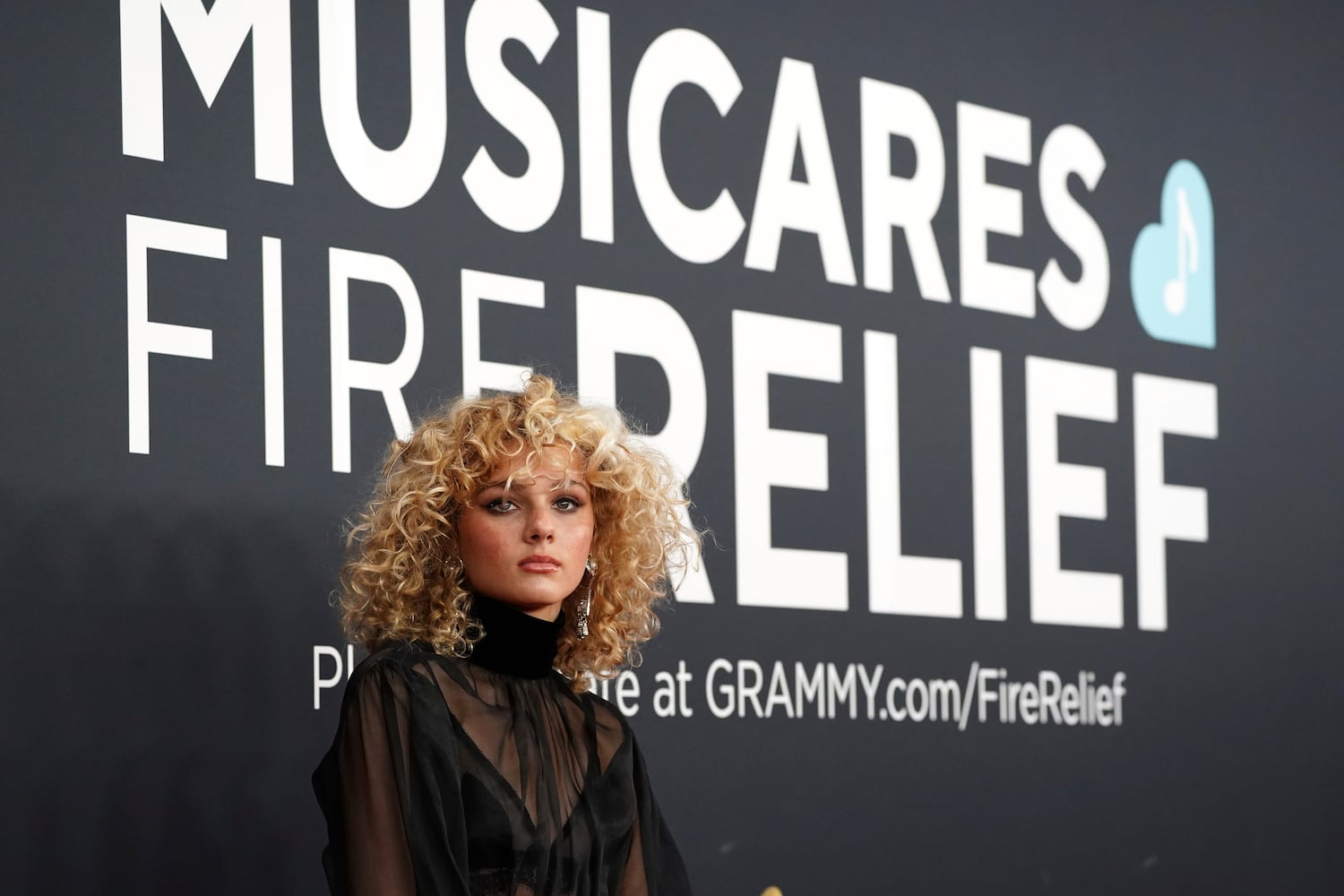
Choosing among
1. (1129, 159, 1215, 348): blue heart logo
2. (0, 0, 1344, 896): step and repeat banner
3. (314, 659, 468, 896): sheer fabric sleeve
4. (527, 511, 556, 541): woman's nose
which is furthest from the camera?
(1129, 159, 1215, 348): blue heart logo

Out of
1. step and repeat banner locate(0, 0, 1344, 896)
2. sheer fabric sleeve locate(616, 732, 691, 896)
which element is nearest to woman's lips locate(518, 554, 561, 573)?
→ sheer fabric sleeve locate(616, 732, 691, 896)

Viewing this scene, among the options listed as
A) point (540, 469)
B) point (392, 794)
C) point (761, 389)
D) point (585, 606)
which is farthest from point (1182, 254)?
point (392, 794)

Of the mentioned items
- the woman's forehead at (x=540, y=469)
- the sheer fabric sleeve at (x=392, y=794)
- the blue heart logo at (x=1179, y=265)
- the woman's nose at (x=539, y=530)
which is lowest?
the sheer fabric sleeve at (x=392, y=794)

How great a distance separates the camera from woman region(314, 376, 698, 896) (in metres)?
2.02

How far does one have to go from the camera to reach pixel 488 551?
2.21 m

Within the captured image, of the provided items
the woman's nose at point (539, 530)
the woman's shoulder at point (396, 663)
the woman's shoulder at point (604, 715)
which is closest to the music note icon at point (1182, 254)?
the woman's shoulder at point (604, 715)

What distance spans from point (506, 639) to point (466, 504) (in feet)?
0.56

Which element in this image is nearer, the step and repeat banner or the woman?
the woman

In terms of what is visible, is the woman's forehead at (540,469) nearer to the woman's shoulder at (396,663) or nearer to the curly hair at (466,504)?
the curly hair at (466,504)

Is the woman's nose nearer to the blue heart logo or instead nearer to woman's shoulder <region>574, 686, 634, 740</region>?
woman's shoulder <region>574, 686, 634, 740</region>

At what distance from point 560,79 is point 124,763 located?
140cm

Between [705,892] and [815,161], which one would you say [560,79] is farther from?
[705,892]

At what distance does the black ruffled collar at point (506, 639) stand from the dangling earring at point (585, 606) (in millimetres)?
136

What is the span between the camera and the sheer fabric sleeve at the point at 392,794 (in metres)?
1.99
